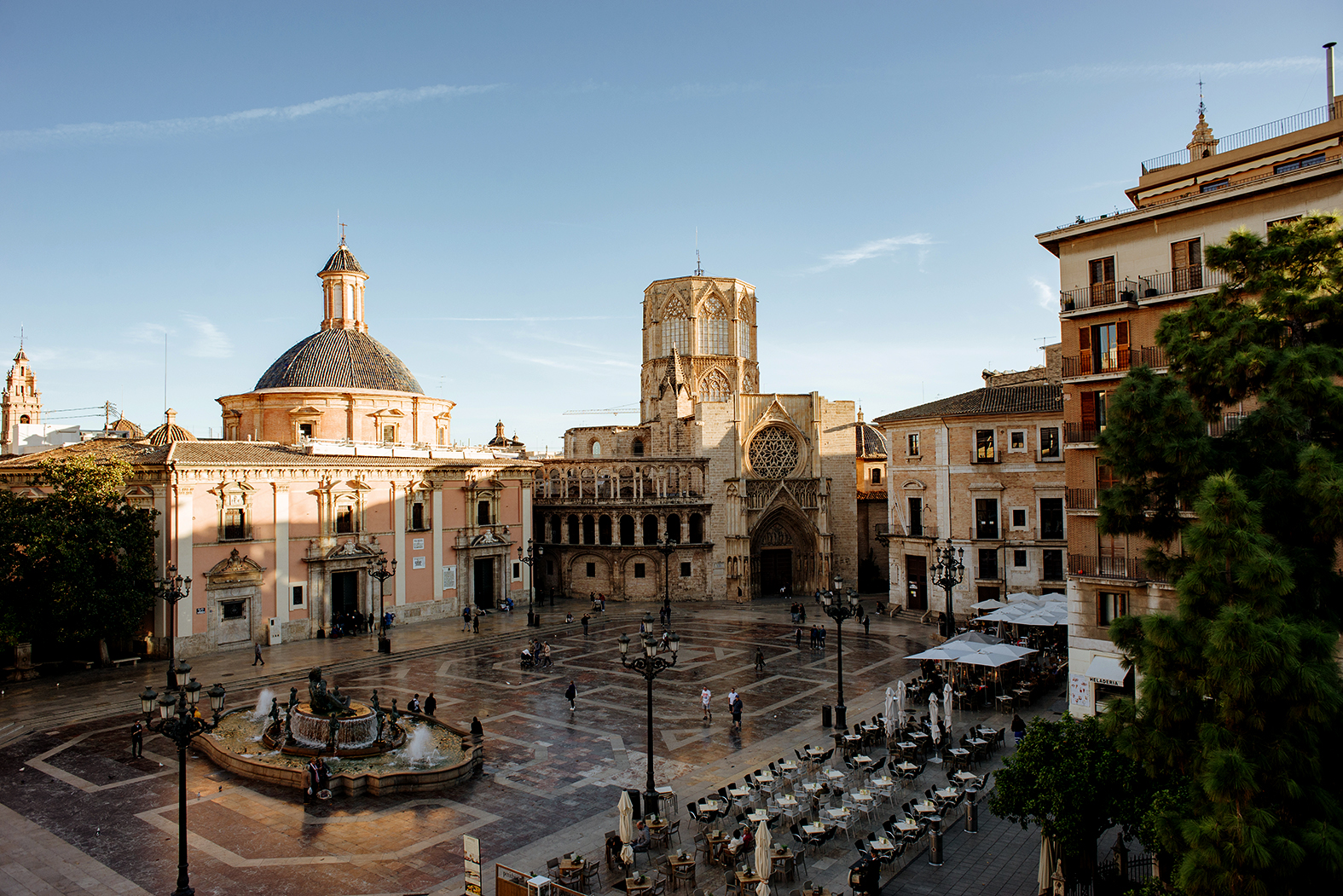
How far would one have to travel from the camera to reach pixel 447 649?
114 ft

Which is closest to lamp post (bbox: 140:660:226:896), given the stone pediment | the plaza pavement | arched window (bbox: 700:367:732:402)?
the plaza pavement

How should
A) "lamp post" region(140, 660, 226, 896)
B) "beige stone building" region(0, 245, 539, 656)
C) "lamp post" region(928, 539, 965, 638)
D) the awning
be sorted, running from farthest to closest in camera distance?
"beige stone building" region(0, 245, 539, 656)
"lamp post" region(928, 539, 965, 638)
the awning
"lamp post" region(140, 660, 226, 896)

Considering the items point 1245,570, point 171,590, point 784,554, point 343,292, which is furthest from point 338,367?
point 1245,570

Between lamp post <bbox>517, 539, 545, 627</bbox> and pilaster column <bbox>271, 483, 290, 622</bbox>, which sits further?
lamp post <bbox>517, 539, 545, 627</bbox>

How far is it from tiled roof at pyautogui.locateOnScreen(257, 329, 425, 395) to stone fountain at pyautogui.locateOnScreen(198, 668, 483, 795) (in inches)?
1085

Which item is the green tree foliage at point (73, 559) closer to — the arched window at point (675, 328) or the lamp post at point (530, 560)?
the lamp post at point (530, 560)

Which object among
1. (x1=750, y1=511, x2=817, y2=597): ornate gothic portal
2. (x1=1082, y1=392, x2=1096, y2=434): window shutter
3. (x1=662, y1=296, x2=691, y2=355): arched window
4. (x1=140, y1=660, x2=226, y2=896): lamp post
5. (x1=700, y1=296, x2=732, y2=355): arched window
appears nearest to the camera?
(x1=140, y1=660, x2=226, y2=896): lamp post

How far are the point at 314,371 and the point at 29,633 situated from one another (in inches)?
844

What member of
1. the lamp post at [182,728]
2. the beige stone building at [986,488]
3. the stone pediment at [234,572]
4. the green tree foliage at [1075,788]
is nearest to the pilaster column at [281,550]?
the stone pediment at [234,572]

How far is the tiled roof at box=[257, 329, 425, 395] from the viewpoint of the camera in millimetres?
46438

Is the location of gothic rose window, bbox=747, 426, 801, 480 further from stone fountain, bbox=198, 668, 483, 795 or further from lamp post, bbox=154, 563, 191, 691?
stone fountain, bbox=198, 668, 483, 795

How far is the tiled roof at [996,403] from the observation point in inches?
1436

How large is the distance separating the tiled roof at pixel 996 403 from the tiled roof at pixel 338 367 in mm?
28059

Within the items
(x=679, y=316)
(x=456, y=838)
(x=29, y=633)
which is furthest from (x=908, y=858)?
(x=679, y=316)
